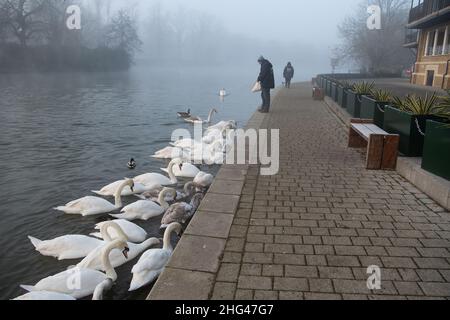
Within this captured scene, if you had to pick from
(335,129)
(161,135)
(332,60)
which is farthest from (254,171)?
(332,60)

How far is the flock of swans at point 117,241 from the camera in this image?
479cm

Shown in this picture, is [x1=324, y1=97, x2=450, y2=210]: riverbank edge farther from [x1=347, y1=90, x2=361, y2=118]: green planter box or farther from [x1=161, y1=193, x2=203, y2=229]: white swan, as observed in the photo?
[x1=347, y1=90, x2=361, y2=118]: green planter box

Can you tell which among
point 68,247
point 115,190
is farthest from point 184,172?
point 68,247

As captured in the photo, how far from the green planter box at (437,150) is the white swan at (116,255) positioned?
4.14m

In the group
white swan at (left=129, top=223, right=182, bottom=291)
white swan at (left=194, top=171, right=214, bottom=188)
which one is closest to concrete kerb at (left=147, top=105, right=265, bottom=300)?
white swan at (left=129, top=223, right=182, bottom=291)

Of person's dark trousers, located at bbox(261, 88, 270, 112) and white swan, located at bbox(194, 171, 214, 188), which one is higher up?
person's dark trousers, located at bbox(261, 88, 270, 112)

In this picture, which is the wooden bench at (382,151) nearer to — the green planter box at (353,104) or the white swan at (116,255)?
the white swan at (116,255)

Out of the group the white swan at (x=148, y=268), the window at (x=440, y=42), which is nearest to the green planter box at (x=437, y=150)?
the white swan at (x=148, y=268)

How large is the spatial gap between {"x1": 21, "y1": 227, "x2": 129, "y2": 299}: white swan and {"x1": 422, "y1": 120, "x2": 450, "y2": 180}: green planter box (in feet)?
15.1

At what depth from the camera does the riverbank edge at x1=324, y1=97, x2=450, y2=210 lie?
5606 millimetres

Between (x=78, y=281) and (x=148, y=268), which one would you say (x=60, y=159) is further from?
(x=148, y=268)

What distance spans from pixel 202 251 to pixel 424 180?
12.2ft

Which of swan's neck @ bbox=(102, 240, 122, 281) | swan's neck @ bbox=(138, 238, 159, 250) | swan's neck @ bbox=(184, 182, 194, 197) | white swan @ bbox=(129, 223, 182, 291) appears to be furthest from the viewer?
swan's neck @ bbox=(184, 182, 194, 197)
